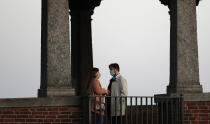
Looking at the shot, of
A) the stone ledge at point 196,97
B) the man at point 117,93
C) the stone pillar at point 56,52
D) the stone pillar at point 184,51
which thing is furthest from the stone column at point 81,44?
the man at point 117,93

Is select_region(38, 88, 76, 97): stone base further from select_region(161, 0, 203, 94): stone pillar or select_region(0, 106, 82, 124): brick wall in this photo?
select_region(161, 0, 203, 94): stone pillar

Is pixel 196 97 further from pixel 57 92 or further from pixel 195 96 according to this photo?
pixel 57 92

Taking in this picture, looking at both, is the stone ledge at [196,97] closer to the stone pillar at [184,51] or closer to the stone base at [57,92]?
the stone pillar at [184,51]

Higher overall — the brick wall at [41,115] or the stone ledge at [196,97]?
the stone ledge at [196,97]

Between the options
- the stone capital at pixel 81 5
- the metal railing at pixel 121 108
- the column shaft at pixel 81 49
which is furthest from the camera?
the stone capital at pixel 81 5

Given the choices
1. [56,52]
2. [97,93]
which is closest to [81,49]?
[56,52]

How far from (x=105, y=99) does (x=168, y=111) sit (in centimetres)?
216

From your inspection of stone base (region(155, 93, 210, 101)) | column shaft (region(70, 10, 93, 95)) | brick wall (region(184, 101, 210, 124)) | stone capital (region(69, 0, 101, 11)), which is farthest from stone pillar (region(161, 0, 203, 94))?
stone capital (region(69, 0, 101, 11))

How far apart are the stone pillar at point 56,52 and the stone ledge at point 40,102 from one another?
0.22 metres

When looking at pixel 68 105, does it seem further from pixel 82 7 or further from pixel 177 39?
pixel 82 7

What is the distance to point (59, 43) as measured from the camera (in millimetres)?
13914

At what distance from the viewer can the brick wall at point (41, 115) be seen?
13.5 m

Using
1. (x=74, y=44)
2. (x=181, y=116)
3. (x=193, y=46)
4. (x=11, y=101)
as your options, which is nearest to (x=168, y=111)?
(x=181, y=116)

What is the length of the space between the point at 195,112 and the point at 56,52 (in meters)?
3.85
